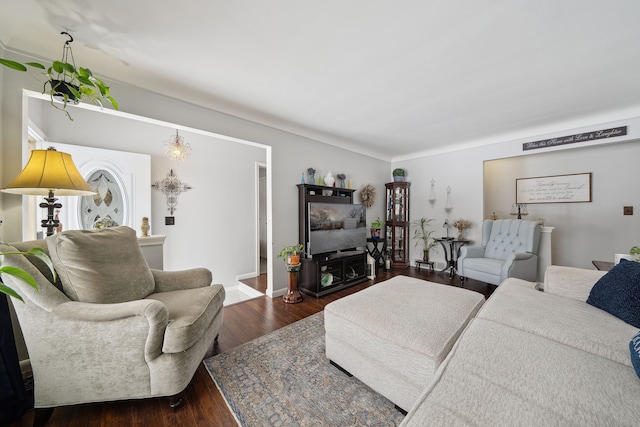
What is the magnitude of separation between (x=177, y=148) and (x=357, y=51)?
2.46m

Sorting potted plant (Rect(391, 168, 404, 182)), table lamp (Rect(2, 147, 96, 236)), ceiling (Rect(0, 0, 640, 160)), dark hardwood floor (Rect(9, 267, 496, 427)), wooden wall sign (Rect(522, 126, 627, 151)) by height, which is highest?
ceiling (Rect(0, 0, 640, 160))

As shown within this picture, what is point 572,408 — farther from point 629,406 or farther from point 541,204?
point 541,204

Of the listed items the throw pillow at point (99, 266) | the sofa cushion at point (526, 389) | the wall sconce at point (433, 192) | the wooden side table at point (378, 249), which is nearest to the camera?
the sofa cushion at point (526, 389)

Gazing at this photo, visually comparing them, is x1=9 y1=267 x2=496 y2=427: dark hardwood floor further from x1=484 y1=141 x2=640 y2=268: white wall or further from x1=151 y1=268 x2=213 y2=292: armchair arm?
x1=484 y1=141 x2=640 y2=268: white wall

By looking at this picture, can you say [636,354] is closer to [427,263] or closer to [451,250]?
[451,250]

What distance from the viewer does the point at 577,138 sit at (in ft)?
9.93

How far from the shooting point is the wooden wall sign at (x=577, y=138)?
2811mm

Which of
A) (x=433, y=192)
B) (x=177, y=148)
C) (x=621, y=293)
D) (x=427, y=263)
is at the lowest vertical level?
(x=427, y=263)

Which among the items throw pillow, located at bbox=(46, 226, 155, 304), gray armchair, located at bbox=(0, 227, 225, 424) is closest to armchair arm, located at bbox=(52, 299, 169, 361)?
gray armchair, located at bbox=(0, 227, 225, 424)

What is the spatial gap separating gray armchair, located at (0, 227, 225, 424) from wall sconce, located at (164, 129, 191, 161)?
178cm

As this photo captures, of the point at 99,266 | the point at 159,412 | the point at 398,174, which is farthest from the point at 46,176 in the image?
the point at 398,174

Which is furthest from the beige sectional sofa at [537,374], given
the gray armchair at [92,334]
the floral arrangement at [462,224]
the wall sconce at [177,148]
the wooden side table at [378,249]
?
the wall sconce at [177,148]

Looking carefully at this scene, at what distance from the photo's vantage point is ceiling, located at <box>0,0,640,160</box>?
1367 millimetres

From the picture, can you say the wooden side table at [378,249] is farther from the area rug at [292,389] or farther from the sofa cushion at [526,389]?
the sofa cushion at [526,389]
